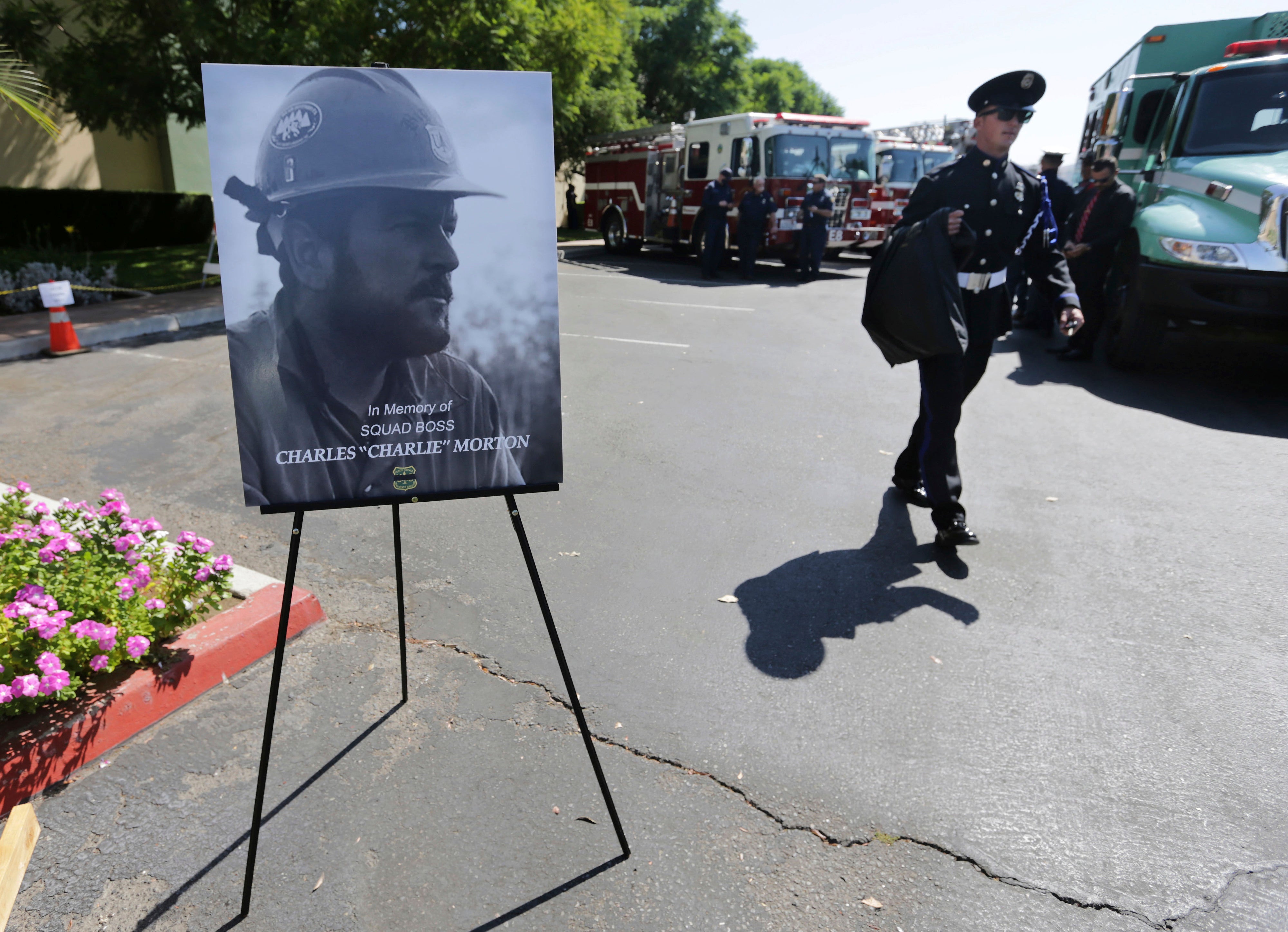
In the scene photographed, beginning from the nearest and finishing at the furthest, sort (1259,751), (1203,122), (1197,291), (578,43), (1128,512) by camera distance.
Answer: (1259,751) < (1128,512) < (1197,291) < (1203,122) < (578,43)

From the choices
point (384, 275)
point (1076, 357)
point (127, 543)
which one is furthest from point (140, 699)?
point (1076, 357)

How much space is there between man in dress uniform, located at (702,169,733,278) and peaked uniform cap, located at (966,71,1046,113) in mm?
11984

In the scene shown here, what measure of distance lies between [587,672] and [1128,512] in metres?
3.56

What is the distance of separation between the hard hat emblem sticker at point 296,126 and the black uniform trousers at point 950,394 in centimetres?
313

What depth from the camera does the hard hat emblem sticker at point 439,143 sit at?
208cm

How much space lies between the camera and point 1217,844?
8.18 ft

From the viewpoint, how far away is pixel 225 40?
12.3 metres

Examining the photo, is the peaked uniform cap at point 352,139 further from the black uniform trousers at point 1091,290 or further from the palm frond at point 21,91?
the black uniform trousers at point 1091,290

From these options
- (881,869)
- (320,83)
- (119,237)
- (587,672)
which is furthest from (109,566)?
(119,237)

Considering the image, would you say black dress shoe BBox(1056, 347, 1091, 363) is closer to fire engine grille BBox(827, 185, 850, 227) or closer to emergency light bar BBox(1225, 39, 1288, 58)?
emergency light bar BBox(1225, 39, 1288, 58)

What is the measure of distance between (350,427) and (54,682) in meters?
1.40

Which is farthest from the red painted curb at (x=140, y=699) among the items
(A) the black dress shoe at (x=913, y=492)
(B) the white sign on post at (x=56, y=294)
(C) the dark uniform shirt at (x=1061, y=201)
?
(C) the dark uniform shirt at (x=1061, y=201)

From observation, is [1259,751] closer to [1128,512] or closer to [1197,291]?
[1128,512]

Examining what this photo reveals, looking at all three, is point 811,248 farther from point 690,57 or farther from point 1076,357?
point 690,57
